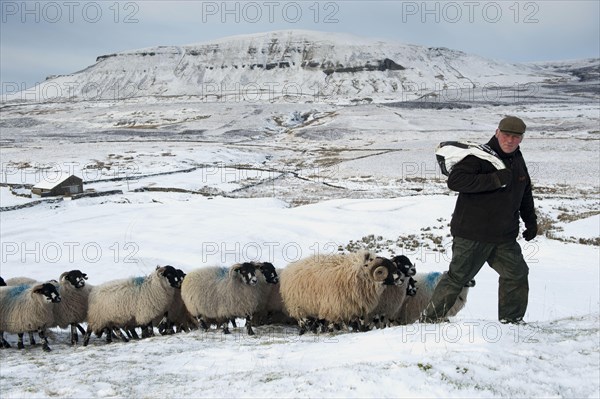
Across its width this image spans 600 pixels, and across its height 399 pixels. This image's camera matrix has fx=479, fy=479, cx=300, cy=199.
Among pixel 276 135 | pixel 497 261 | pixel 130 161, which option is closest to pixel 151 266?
pixel 497 261

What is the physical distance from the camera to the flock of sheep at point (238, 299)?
957 cm

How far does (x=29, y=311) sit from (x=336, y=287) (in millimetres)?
6572

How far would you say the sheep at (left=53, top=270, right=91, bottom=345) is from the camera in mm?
10750

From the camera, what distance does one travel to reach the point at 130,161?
66000 mm

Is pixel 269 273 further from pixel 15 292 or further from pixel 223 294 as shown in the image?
pixel 15 292

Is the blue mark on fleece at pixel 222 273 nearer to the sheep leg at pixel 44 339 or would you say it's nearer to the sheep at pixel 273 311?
the sheep at pixel 273 311

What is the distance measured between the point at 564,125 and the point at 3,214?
10591 cm

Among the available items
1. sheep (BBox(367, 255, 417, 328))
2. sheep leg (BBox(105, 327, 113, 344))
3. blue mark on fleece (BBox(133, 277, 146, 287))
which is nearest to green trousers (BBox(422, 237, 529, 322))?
sheep (BBox(367, 255, 417, 328))

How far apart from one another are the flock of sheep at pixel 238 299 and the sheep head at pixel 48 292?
2cm

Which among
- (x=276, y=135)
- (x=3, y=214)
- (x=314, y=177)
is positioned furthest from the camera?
(x=276, y=135)

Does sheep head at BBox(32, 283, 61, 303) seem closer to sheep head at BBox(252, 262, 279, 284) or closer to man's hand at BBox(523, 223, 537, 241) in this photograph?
sheep head at BBox(252, 262, 279, 284)

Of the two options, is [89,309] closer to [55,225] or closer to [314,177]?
[55,225]

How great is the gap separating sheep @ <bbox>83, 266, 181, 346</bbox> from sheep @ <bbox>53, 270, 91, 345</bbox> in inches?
9.3

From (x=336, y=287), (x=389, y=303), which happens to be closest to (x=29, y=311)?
(x=336, y=287)
